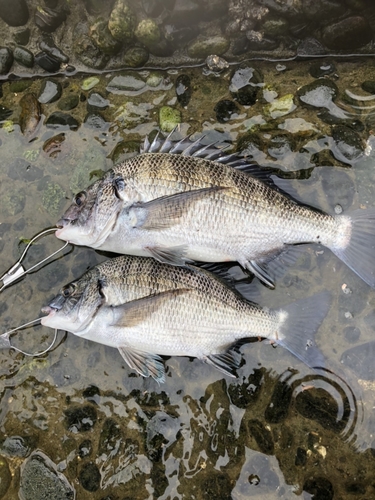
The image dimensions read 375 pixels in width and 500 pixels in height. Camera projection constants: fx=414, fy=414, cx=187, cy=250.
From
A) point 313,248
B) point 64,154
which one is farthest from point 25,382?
point 313,248

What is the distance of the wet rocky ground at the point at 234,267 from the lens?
3.14m

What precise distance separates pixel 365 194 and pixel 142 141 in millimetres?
1895

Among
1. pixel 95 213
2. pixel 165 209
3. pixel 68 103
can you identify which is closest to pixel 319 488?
pixel 165 209

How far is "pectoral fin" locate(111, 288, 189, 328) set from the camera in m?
2.95

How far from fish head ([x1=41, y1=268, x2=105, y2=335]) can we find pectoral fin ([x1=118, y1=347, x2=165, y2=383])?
0.36 meters

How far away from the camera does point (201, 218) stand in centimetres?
297

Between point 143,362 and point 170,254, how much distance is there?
85cm

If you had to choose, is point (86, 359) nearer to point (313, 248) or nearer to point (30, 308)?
point (30, 308)

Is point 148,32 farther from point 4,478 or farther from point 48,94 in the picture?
point 4,478

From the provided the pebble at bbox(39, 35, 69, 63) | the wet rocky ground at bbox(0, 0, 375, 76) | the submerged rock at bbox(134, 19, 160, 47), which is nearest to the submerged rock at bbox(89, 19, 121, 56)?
the wet rocky ground at bbox(0, 0, 375, 76)

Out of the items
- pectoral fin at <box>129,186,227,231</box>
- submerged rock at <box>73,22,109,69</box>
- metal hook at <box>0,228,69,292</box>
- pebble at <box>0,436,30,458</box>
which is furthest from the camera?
submerged rock at <box>73,22,109,69</box>

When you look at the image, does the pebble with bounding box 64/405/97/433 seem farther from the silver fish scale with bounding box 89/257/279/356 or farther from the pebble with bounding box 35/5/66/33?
the pebble with bounding box 35/5/66/33

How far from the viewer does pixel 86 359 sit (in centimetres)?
339

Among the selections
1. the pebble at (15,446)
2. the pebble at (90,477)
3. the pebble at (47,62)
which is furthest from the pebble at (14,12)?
the pebble at (90,477)
